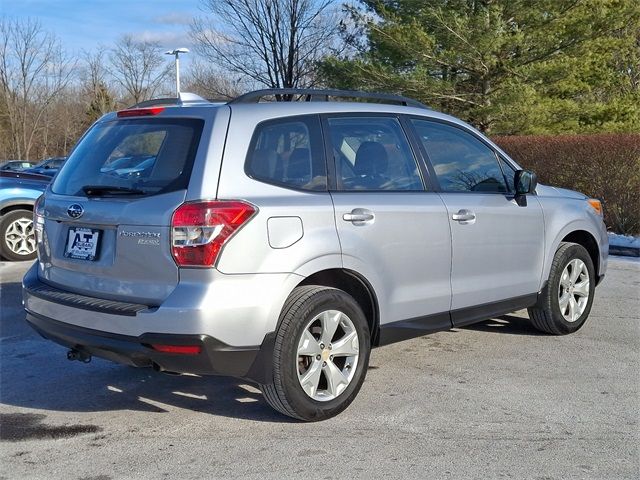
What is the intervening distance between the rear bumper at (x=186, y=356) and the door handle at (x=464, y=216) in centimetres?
167

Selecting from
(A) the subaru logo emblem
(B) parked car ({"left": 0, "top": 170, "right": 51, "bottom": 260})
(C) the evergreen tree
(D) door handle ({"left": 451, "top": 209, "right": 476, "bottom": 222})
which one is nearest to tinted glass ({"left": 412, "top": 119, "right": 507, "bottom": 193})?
(D) door handle ({"left": 451, "top": 209, "right": 476, "bottom": 222})

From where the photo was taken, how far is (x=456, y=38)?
18562mm

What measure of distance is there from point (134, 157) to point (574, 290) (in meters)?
3.78

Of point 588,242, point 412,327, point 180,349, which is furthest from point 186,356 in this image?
point 588,242

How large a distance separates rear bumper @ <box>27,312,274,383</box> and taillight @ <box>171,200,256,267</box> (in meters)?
0.39

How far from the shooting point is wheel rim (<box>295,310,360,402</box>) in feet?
13.7

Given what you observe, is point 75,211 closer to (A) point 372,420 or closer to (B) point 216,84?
(A) point 372,420

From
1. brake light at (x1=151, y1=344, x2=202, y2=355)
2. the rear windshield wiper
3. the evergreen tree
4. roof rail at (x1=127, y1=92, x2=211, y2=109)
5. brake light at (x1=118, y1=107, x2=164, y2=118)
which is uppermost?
the evergreen tree

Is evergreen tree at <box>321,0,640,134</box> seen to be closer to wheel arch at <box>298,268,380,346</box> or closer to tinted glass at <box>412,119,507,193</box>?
tinted glass at <box>412,119,507,193</box>

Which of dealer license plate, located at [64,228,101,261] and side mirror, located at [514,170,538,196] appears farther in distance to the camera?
side mirror, located at [514,170,538,196]

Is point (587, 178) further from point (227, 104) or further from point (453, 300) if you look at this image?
point (227, 104)

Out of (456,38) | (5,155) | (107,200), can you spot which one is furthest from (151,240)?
(5,155)

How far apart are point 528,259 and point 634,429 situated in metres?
1.69

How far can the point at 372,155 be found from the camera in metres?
4.77
